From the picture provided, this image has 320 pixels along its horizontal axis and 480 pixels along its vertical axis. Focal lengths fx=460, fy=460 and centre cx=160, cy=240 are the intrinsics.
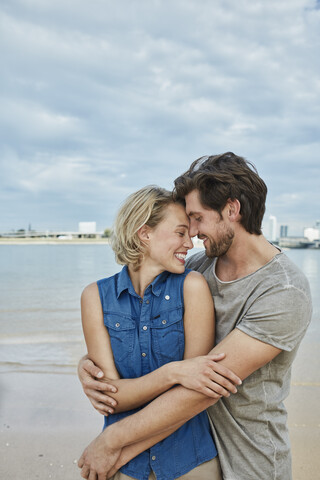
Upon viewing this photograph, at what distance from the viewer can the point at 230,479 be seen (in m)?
2.02

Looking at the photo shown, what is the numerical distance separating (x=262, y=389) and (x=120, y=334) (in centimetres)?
68

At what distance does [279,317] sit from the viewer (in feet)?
6.24

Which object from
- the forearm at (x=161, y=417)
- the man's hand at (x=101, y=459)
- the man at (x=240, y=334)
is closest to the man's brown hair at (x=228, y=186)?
the man at (x=240, y=334)

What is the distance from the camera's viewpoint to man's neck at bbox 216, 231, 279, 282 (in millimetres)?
2191

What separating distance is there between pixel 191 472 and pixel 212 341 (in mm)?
567

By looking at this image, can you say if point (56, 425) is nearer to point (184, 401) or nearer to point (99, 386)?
point (99, 386)

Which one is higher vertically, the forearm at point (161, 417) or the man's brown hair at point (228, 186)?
the man's brown hair at point (228, 186)

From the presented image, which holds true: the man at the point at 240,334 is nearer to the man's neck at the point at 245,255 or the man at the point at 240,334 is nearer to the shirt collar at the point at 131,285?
the man's neck at the point at 245,255

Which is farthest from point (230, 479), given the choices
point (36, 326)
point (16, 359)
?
point (36, 326)

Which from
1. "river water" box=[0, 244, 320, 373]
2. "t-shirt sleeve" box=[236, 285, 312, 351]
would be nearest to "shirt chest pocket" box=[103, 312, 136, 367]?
"t-shirt sleeve" box=[236, 285, 312, 351]

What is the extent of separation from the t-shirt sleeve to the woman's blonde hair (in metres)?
0.60

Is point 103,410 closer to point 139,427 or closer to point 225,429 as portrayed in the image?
point 139,427

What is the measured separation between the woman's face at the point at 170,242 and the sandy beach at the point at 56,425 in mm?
2054

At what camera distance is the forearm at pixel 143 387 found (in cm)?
190
